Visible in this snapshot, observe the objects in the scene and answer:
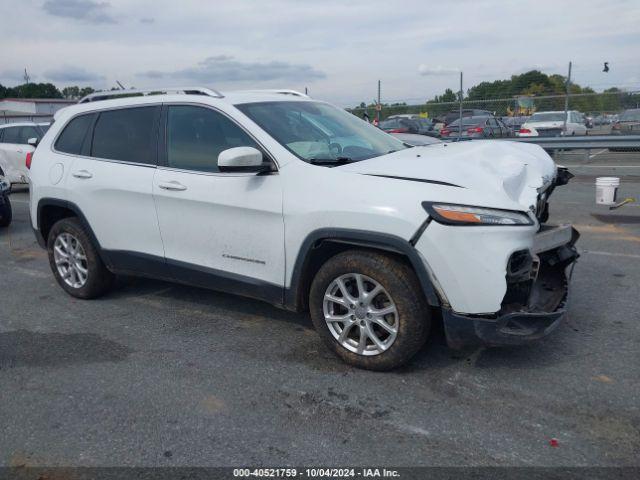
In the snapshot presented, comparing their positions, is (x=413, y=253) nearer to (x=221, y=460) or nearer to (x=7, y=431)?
(x=221, y=460)

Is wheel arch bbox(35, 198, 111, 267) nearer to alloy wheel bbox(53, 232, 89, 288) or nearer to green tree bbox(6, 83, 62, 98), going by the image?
alloy wheel bbox(53, 232, 89, 288)

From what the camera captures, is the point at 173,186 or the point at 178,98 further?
the point at 178,98

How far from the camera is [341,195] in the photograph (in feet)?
11.9

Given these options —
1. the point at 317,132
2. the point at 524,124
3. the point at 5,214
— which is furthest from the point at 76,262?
the point at 524,124

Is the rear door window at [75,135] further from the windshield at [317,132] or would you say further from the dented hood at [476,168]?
the dented hood at [476,168]

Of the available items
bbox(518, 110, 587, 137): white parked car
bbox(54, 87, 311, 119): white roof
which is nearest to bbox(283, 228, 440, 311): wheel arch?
bbox(54, 87, 311, 119): white roof

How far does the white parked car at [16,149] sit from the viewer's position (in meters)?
13.0

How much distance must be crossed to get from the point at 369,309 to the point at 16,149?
11.9 m

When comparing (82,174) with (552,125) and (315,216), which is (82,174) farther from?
(552,125)

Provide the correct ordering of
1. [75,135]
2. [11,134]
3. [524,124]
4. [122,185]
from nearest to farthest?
[122,185] < [75,135] < [11,134] < [524,124]

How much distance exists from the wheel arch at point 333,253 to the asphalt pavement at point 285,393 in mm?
471

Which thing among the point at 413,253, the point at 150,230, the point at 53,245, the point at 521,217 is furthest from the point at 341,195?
the point at 53,245

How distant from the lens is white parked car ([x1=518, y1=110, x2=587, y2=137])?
1705 cm

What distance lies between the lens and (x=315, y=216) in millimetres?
3711
